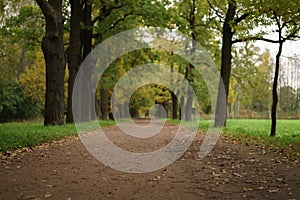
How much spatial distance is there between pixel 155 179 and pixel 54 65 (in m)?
12.8

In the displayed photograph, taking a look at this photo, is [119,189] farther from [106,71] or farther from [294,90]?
[294,90]

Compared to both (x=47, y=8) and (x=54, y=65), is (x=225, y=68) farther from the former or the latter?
(x=47, y=8)

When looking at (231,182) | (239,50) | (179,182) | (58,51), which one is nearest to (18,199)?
(179,182)

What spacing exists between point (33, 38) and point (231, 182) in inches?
811

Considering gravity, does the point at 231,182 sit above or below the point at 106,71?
below

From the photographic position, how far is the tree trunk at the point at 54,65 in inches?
719

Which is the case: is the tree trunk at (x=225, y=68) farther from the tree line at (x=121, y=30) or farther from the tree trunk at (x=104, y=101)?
the tree trunk at (x=104, y=101)

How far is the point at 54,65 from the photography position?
61.5ft

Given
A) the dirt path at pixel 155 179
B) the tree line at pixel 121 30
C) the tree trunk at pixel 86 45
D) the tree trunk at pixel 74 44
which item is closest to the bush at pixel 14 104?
the tree line at pixel 121 30

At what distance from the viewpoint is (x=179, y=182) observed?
6859 millimetres

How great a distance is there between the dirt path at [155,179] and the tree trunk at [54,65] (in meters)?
8.64

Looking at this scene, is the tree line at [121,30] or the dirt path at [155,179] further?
the tree line at [121,30]

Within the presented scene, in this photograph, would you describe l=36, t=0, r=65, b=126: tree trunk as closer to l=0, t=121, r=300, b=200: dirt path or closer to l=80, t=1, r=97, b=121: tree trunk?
l=80, t=1, r=97, b=121: tree trunk

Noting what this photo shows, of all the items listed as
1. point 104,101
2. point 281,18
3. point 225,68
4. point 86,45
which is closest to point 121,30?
point 86,45
